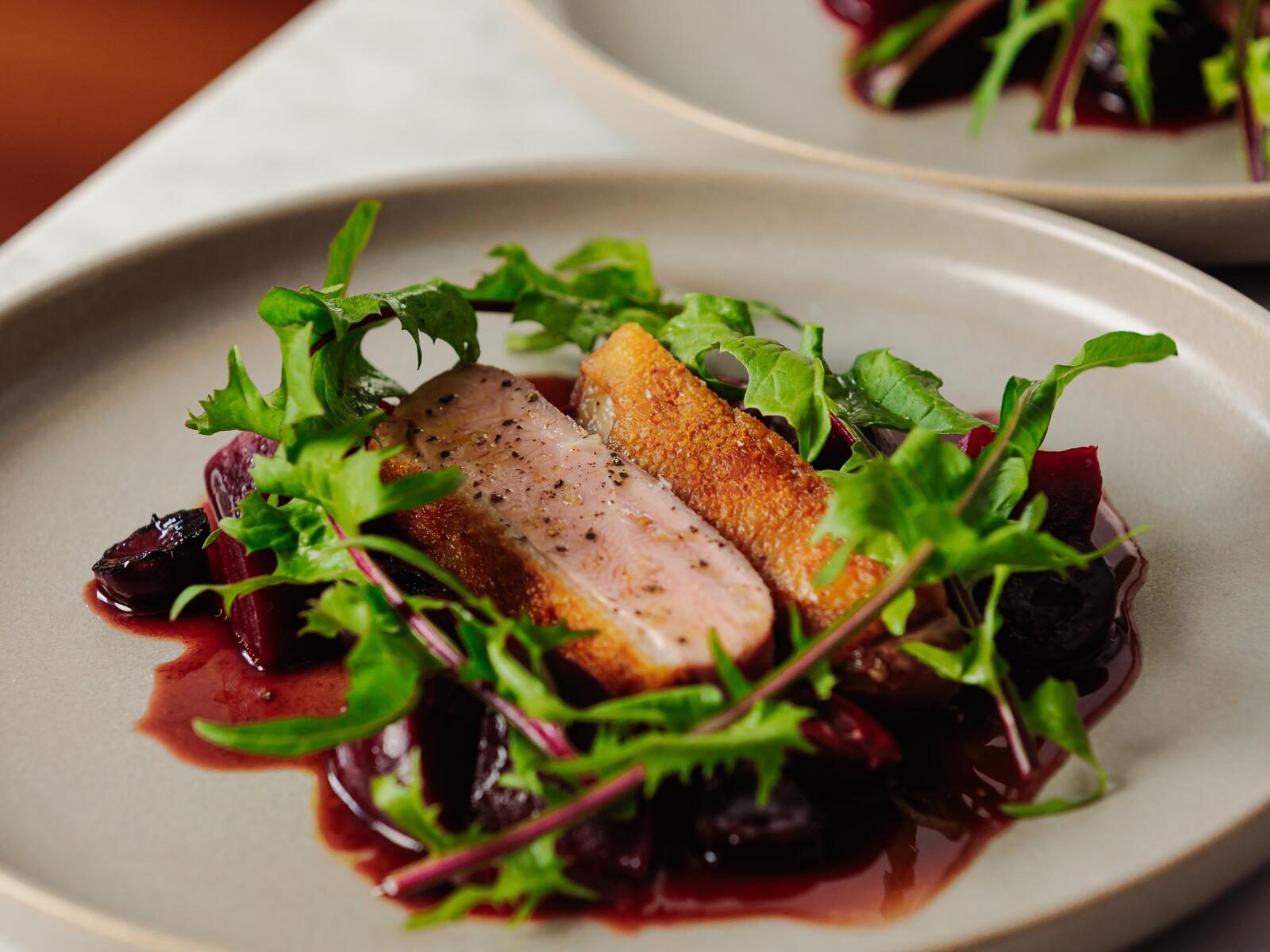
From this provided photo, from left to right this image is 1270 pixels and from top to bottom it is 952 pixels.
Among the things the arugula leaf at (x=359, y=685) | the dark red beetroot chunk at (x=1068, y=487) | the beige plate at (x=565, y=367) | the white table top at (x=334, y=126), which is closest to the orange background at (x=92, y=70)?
the white table top at (x=334, y=126)

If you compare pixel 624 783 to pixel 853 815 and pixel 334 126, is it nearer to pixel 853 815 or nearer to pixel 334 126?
pixel 853 815

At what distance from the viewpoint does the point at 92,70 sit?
6.60 meters

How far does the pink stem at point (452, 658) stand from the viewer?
1.69 m

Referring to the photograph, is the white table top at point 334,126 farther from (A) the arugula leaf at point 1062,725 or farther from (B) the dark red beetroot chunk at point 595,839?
(B) the dark red beetroot chunk at point 595,839

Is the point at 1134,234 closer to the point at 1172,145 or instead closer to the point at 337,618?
the point at 1172,145

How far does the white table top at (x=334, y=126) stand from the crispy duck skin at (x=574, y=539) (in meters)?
0.99

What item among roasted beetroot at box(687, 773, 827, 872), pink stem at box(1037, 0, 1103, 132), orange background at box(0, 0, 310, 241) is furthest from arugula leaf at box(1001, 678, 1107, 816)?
orange background at box(0, 0, 310, 241)

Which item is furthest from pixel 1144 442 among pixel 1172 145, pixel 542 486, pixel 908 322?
pixel 1172 145

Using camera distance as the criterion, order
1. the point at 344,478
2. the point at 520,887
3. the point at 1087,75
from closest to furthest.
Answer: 1. the point at 520,887
2. the point at 344,478
3. the point at 1087,75

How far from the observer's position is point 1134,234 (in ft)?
9.85

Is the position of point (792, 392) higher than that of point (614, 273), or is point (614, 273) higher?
point (792, 392)

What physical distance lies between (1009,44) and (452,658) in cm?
253

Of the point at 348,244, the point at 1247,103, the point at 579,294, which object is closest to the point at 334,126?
the point at 579,294

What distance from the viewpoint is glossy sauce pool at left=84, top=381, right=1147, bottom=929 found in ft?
5.44
